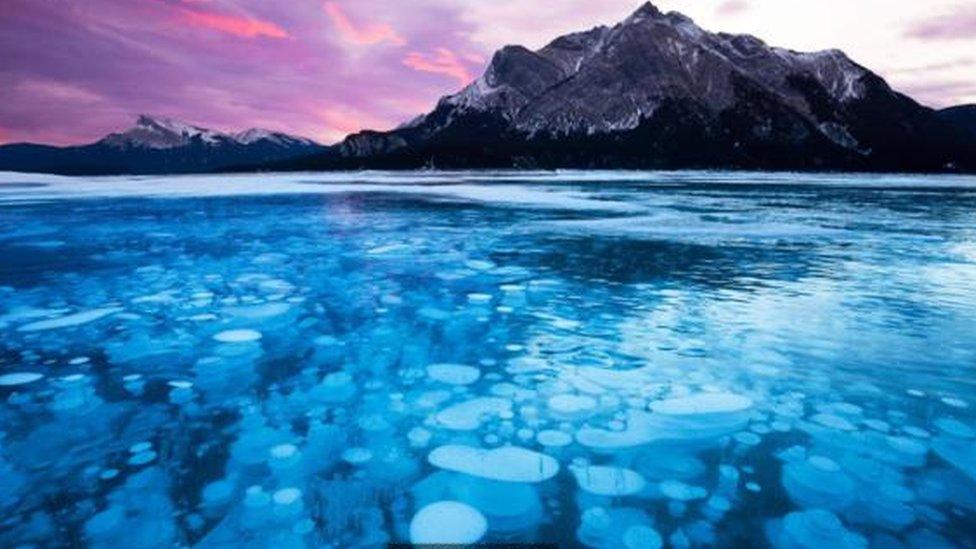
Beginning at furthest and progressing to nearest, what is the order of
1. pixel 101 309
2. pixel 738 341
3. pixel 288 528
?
pixel 101 309, pixel 738 341, pixel 288 528

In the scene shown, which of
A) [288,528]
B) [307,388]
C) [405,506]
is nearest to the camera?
[288,528]

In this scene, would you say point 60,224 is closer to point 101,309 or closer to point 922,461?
point 101,309

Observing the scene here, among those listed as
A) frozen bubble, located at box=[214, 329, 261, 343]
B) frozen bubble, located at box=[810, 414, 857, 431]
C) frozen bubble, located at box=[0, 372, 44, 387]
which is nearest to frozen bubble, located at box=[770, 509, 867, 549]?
frozen bubble, located at box=[810, 414, 857, 431]

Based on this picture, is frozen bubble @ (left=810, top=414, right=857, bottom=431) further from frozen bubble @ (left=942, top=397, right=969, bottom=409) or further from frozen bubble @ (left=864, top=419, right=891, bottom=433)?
frozen bubble @ (left=942, top=397, right=969, bottom=409)

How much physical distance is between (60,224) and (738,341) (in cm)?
1873

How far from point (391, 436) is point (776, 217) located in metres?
18.4

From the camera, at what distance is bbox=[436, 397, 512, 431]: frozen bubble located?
439 centimetres

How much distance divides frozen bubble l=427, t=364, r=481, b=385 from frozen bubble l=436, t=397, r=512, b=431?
439 millimetres

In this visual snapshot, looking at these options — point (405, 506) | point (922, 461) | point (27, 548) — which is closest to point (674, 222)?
point (922, 461)

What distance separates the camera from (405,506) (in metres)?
3.39

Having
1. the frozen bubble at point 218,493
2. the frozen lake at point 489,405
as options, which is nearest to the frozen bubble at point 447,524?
the frozen lake at point 489,405

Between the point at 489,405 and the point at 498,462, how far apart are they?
0.87m

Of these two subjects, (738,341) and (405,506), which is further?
(738,341)

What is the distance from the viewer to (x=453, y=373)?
5.44m
